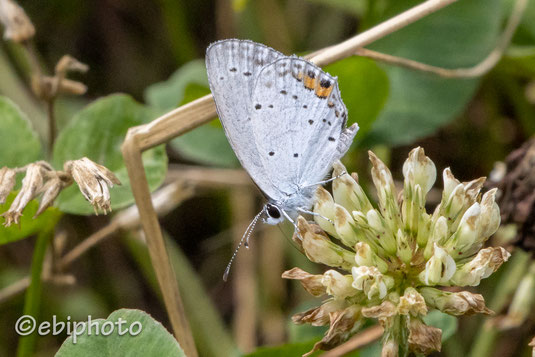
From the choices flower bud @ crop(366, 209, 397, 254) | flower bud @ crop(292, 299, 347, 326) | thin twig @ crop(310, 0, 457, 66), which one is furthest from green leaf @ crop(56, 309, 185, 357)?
thin twig @ crop(310, 0, 457, 66)

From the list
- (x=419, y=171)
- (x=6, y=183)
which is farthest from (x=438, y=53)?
(x=6, y=183)

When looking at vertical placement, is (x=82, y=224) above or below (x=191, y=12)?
below

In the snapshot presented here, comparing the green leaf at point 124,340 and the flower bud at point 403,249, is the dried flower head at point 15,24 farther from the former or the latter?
the flower bud at point 403,249

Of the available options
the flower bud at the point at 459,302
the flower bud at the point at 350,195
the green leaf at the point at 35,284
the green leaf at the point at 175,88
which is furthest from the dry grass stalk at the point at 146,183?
the green leaf at the point at 175,88

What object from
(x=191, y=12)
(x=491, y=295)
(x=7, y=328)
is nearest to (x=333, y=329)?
(x=491, y=295)

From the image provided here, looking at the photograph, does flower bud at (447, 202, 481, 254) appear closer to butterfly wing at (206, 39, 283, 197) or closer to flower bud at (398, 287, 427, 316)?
flower bud at (398, 287, 427, 316)

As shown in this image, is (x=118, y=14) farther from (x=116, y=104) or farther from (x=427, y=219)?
(x=427, y=219)
